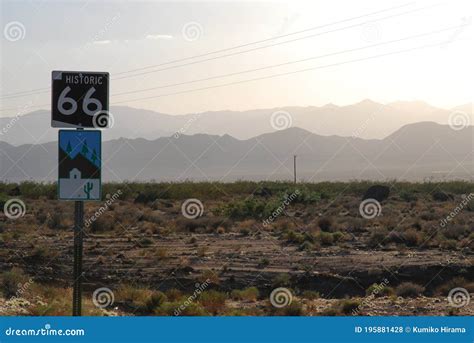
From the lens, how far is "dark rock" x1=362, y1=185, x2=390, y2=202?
56763 mm

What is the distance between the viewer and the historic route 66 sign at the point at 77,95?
10.4m

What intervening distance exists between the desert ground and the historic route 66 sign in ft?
12.8

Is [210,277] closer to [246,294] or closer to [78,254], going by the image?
[246,294]

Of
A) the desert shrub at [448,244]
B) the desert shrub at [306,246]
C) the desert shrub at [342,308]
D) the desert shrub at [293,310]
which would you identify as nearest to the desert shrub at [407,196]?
the desert shrub at [448,244]

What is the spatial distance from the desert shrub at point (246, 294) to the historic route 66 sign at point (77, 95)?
7965mm

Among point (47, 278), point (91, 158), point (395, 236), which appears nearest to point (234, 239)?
point (395, 236)

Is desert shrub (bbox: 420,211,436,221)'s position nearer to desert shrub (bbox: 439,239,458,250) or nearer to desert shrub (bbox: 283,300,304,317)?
desert shrub (bbox: 439,239,458,250)

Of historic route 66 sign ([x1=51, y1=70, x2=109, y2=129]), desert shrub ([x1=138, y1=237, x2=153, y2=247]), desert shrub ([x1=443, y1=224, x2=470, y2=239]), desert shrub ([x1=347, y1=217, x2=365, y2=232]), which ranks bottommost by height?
desert shrub ([x1=138, y1=237, x2=153, y2=247])

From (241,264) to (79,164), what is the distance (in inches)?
474

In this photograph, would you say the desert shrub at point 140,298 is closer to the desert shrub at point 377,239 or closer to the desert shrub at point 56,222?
the desert shrub at point 377,239

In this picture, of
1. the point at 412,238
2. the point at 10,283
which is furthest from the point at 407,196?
the point at 10,283

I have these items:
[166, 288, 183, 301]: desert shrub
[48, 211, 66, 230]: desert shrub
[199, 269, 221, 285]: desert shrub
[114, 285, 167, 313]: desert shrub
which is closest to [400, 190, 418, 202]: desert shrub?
[48, 211, 66, 230]: desert shrub

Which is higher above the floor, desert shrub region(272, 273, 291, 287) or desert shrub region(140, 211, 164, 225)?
desert shrub region(140, 211, 164, 225)

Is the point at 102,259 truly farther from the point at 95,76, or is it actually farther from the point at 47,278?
the point at 95,76
